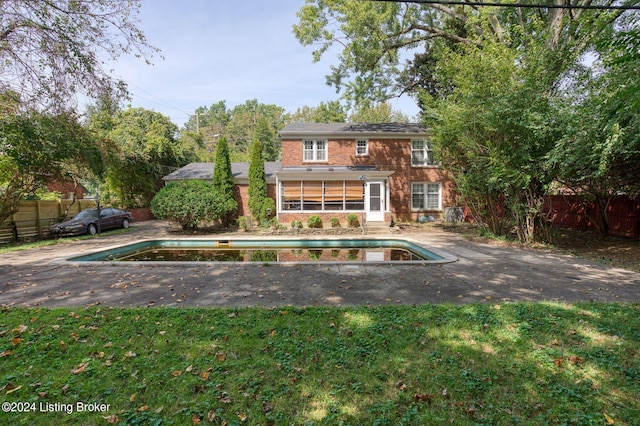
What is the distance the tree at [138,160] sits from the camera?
2142 cm

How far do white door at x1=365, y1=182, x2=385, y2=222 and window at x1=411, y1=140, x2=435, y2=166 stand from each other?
12.9ft

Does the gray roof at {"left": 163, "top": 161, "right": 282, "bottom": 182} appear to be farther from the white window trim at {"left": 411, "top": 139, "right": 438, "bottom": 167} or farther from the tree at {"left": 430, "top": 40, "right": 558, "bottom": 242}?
the tree at {"left": 430, "top": 40, "right": 558, "bottom": 242}

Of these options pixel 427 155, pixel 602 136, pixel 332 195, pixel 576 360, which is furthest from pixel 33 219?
pixel 602 136

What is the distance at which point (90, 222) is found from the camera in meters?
15.1

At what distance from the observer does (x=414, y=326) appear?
13.3 feet

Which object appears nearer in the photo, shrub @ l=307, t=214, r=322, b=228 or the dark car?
the dark car

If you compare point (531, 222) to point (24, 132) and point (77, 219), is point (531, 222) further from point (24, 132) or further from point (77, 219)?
point (77, 219)

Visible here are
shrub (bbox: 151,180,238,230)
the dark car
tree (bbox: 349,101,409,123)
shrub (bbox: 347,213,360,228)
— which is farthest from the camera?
tree (bbox: 349,101,409,123)

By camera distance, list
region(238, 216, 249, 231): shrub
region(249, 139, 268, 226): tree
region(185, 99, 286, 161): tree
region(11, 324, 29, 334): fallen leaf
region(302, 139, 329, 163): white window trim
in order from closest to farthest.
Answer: region(11, 324, 29, 334): fallen leaf → region(238, 216, 249, 231): shrub → region(249, 139, 268, 226): tree → region(302, 139, 329, 163): white window trim → region(185, 99, 286, 161): tree

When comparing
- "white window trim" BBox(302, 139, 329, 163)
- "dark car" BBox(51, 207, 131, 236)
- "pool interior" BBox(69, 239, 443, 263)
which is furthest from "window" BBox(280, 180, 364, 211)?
"dark car" BBox(51, 207, 131, 236)

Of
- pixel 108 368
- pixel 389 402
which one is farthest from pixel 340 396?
pixel 108 368

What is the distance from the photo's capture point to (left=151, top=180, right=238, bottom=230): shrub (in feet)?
48.2

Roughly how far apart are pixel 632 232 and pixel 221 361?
15363mm

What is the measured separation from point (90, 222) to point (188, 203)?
5011 mm
